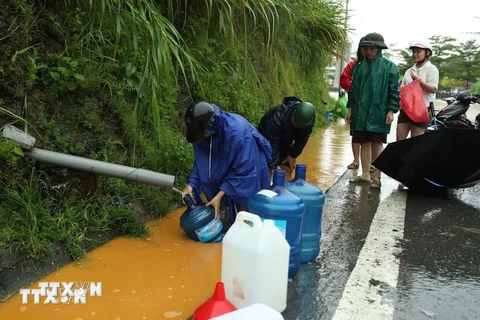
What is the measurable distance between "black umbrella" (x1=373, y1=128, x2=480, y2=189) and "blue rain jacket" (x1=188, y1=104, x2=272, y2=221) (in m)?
2.04

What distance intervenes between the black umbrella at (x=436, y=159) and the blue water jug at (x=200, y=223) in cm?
245

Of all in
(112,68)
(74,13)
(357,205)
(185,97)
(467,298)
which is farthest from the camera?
(185,97)

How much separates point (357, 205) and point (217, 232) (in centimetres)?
192

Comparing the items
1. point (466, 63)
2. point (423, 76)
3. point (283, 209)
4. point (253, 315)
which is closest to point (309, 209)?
point (283, 209)

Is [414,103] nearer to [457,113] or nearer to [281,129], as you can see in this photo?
[281,129]

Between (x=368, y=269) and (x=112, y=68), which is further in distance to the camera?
(x=112, y=68)

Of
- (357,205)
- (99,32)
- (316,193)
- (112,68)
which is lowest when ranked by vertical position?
(357,205)

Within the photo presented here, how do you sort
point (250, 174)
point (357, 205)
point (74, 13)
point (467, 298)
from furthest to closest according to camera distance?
point (357, 205)
point (74, 13)
point (250, 174)
point (467, 298)

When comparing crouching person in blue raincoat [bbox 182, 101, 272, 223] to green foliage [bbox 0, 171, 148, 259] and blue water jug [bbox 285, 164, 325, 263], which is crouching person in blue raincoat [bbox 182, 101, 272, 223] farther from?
green foliage [bbox 0, 171, 148, 259]

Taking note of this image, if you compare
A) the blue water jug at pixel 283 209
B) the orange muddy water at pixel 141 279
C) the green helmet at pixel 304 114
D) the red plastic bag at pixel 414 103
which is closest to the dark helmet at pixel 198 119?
the blue water jug at pixel 283 209

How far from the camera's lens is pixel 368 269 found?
305 centimetres

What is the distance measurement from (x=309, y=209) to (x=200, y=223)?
2.65 feet

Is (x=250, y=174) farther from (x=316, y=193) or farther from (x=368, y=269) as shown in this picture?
(x=368, y=269)

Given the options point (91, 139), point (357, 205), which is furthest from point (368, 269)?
point (91, 139)
